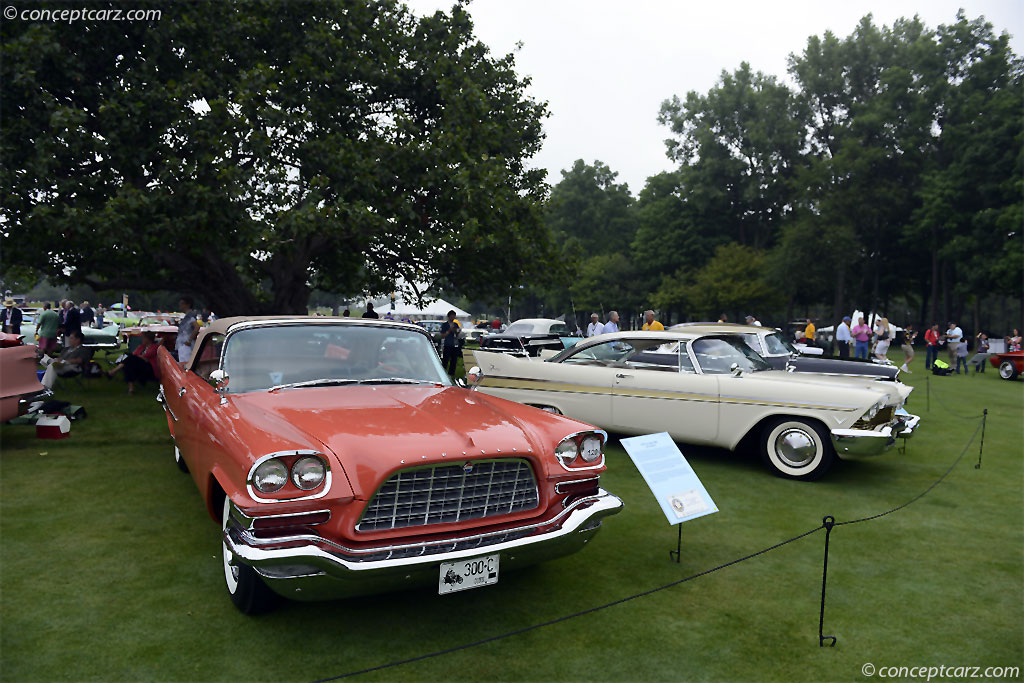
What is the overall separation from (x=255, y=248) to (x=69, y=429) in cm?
463

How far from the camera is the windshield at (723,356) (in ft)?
25.7

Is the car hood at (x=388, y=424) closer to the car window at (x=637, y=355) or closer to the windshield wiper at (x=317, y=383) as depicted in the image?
the windshield wiper at (x=317, y=383)

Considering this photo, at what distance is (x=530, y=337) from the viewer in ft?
76.3

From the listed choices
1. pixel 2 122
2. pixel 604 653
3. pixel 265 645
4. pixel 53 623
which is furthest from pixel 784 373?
pixel 2 122

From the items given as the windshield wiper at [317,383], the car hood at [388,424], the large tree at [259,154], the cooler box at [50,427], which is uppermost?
the large tree at [259,154]

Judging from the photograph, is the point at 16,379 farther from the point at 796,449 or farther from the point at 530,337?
the point at 530,337

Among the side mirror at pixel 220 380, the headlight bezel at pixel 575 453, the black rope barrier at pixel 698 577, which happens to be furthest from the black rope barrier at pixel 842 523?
the side mirror at pixel 220 380

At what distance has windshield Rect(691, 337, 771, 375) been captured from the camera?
7.84 m

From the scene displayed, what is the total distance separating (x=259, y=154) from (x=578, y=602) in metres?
11.2

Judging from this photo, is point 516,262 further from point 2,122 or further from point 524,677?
point 524,677

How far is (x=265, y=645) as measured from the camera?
3.55 metres

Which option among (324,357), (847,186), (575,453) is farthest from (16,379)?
(847,186)

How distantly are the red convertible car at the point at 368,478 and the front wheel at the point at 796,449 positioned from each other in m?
3.83

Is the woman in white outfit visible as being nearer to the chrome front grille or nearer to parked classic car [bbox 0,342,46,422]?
the chrome front grille
